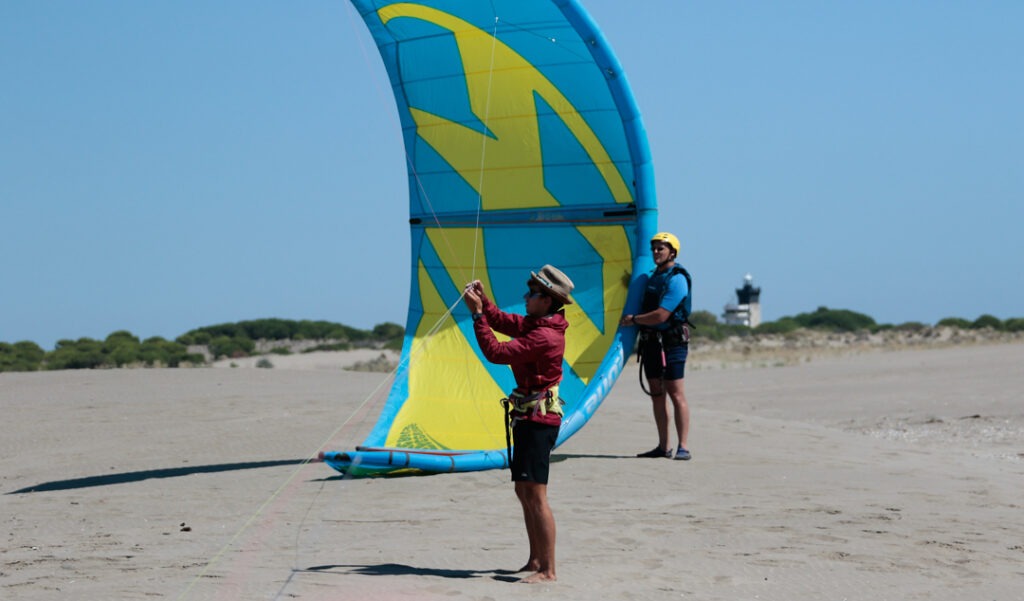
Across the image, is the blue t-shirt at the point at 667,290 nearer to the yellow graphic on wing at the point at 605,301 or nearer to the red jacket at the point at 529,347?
the yellow graphic on wing at the point at 605,301

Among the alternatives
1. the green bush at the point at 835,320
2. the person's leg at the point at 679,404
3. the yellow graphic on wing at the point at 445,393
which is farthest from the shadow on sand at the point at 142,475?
the green bush at the point at 835,320

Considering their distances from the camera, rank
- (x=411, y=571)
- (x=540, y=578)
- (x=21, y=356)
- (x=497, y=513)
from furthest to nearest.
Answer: (x=21, y=356)
(x=497, y=513)
(x=411, y=571)
(x=540, y=578)

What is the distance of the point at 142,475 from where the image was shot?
9.36 m

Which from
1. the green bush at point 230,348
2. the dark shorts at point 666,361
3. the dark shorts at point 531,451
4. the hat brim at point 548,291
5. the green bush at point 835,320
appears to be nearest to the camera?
the dark shorts at point 531,451

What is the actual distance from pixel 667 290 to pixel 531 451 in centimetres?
360

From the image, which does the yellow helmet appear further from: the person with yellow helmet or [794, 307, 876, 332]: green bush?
[794, 307, 876, 332]: green bush

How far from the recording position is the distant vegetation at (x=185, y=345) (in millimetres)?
24750

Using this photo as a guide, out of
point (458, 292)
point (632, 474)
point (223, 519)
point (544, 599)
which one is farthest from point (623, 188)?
point (544, 599)

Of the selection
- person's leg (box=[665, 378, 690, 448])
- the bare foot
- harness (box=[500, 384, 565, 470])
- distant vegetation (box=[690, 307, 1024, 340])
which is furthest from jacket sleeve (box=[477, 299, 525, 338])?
distant vegetation (box=[690, 307, 1024, 340])

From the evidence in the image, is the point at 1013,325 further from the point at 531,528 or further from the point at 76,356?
the point at 531,528

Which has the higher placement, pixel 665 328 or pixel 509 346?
pixel 665 328

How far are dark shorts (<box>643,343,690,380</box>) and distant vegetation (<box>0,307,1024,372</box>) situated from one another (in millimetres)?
12716

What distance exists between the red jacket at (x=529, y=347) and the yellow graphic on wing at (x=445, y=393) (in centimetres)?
329

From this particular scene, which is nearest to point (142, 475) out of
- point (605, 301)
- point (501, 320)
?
point (605, 301)
